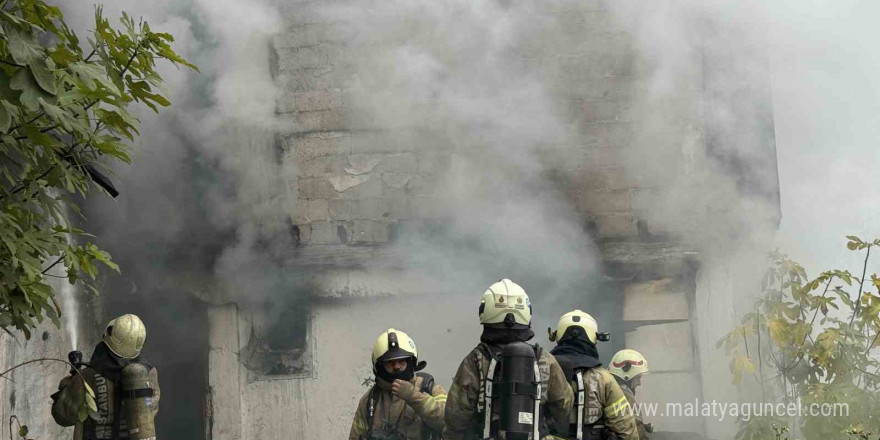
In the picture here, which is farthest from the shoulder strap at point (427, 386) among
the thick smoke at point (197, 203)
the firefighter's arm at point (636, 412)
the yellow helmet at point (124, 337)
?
the thick smoke at point (197, 203)

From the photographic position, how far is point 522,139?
8.13 meters

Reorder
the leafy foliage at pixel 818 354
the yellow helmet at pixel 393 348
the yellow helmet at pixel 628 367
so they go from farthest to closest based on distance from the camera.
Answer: the leafy foliage at pixel 818 354, the yellow helmet at pixel 628 367, the yellow helmet at pixel 393 348

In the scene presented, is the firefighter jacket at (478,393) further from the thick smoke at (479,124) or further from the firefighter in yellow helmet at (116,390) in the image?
the thick smoke at (479,124)

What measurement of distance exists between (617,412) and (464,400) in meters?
0.81

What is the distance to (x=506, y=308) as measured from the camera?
4.67m

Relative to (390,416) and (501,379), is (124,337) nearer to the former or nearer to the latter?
(390,416)

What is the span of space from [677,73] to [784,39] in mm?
1642

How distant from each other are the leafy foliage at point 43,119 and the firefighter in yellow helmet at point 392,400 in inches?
90.6

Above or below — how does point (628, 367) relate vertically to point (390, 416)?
above

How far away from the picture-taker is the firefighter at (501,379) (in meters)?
4.41

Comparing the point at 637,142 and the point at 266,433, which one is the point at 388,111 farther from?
the point at 266,433

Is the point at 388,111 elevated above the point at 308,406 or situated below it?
above

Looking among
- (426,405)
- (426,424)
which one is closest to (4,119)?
(426,405)

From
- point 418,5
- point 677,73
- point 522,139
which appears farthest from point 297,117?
point 677,73
